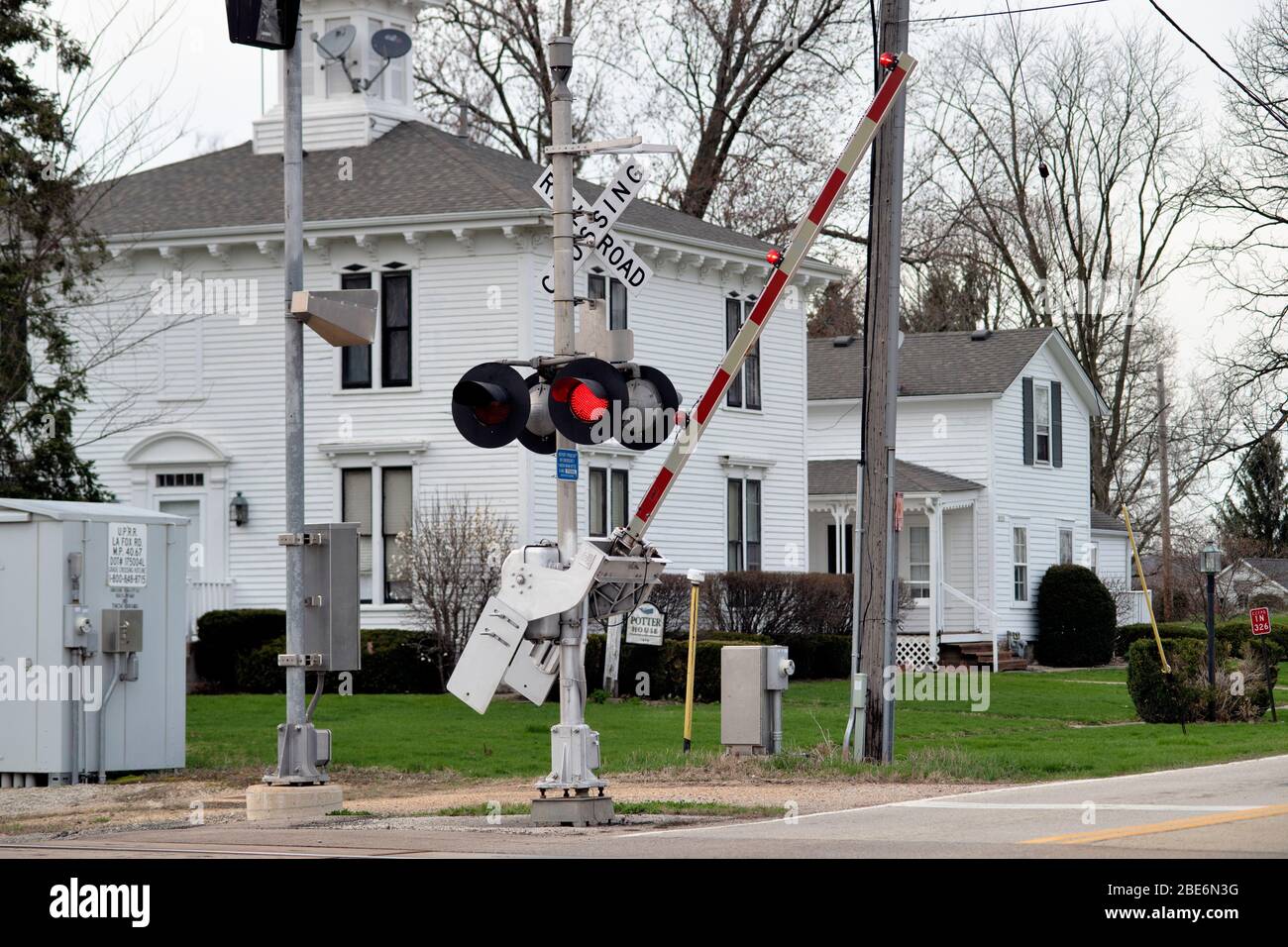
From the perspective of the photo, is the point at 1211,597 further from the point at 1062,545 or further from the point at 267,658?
the point at 1062,545

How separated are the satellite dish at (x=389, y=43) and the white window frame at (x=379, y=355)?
4.50m

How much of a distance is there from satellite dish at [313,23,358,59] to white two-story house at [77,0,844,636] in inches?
23.8

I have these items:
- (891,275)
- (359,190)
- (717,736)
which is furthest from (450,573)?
(891,275)

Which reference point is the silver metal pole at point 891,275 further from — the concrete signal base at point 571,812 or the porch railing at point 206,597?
the porch railing at point 206,597

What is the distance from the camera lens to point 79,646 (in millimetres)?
17109

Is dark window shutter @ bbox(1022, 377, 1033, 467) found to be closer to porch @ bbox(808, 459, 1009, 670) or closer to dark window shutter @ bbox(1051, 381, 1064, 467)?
dark window shutter @ bbox(1051, 381, 1064, 467)

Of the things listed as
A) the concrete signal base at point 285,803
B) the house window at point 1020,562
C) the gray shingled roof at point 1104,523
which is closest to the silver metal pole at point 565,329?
the concrete signal base at point 285,803

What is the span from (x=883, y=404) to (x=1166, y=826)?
7.01 metres

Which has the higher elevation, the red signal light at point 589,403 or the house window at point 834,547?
the red signal light at point 589,403

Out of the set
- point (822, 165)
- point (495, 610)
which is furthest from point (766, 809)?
point (822, 165)

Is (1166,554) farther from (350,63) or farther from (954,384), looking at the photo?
(350,63)

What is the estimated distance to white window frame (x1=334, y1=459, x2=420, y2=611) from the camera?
3109 cm

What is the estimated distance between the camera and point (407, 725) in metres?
23.3

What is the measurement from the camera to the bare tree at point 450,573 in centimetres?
2897
